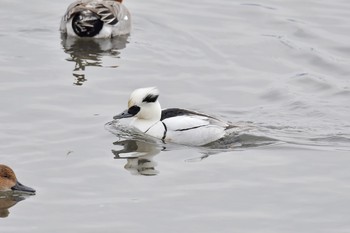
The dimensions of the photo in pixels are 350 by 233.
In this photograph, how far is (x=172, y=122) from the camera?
506 inches

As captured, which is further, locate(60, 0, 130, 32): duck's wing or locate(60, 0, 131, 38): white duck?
locate(60, 0, 130, 32): duck's wing

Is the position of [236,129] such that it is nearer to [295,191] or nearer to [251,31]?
[295,191]

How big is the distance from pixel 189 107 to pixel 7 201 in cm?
414

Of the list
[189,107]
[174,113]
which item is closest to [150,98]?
[174,113]

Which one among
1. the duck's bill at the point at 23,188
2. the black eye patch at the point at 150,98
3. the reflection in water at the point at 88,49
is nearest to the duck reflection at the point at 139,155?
the black eye patch at the point at 150,98

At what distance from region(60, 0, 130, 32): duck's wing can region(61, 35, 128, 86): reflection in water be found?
0.31 meters

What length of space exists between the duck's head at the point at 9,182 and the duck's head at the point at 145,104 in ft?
8.23

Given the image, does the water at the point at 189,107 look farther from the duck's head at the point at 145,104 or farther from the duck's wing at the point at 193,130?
the duck's head at the point at 145,104

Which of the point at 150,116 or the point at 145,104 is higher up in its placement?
the point at 145,104

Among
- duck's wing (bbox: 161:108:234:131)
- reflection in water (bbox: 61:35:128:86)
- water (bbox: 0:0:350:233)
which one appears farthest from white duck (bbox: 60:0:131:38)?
duck's wing (bbox: 161:108:234:131)

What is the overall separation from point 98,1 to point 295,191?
28.1ft

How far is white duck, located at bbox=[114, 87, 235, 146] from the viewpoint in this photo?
12.7 m

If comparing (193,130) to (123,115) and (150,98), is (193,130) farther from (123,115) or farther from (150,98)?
(123,115)

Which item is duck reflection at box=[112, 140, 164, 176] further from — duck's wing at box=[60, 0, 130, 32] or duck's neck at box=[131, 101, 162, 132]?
duck's wing at box=[60, 0, 130, 32]
